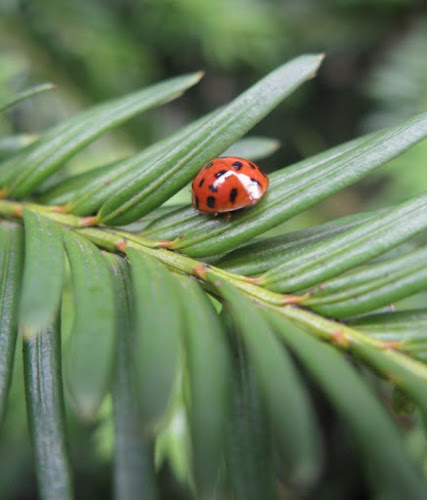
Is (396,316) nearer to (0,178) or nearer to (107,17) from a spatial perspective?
(0,178)

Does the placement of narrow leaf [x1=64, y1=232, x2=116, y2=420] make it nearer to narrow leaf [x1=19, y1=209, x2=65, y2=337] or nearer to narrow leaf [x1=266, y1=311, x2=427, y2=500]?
narrow leaf [x1=19, y1=209, x2=65, y2=337]

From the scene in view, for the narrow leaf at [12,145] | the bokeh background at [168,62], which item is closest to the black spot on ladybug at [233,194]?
the narrow leaf at [12,145]

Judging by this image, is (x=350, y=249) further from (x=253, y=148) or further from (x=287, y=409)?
(x=253, y=148)

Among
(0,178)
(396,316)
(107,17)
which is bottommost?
(396,316)

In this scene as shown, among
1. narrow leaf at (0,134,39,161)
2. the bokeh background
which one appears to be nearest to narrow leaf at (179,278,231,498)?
narrow leaf at (0,134,39,161)

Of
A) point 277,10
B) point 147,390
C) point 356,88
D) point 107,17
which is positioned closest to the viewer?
point 147,390

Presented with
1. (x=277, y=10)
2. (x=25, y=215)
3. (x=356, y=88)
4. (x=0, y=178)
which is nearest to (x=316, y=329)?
(x=25, y=215)
